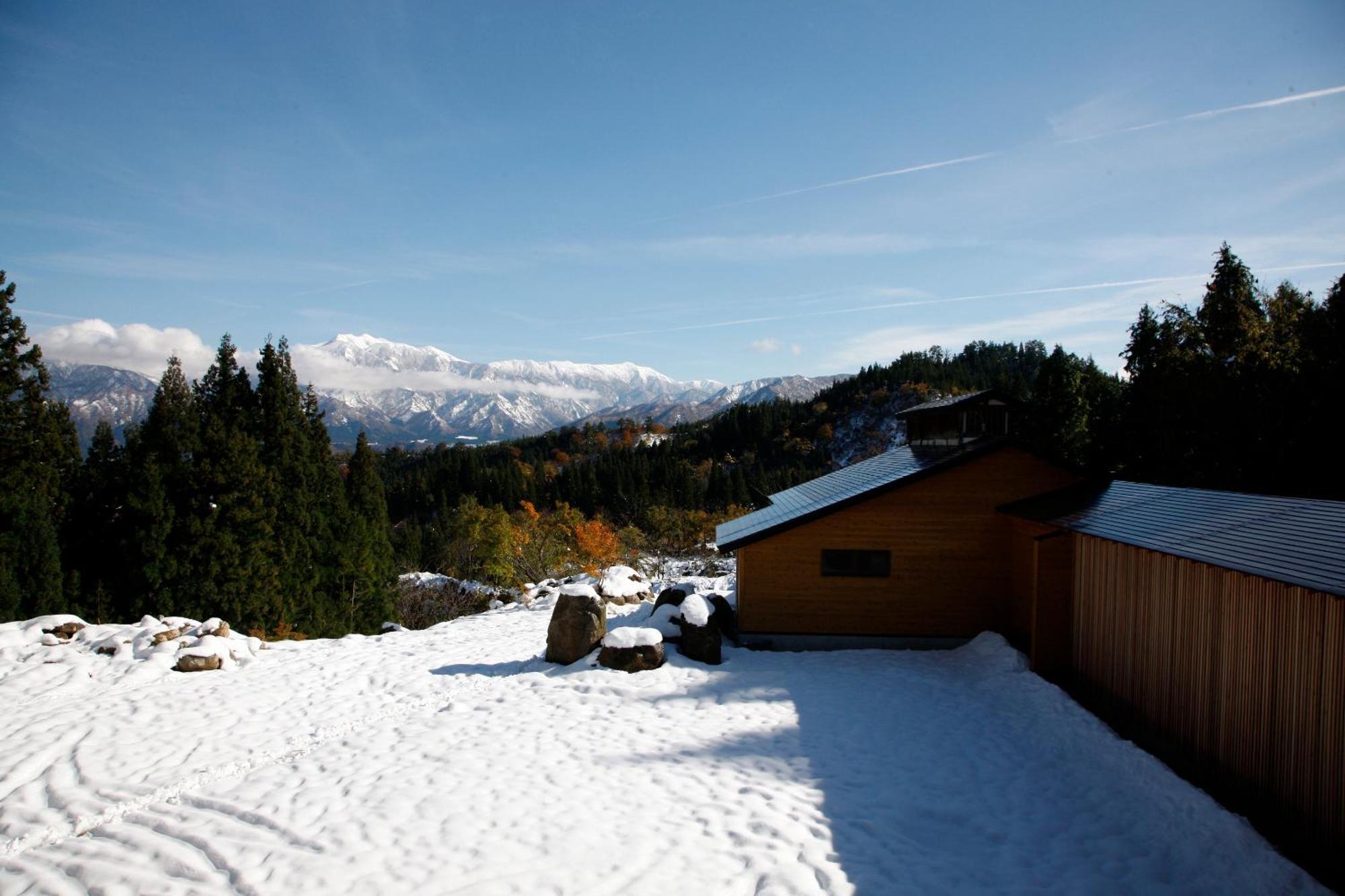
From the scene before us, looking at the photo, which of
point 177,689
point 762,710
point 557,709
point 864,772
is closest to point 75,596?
point 177,689

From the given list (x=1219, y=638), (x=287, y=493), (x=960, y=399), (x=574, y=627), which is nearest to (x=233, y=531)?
(x=287, y=493)

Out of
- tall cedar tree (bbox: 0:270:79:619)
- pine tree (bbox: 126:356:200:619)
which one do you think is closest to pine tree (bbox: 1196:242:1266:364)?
pine tree (bbox: 126:356:200:619)

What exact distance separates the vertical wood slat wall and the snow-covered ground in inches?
18.2

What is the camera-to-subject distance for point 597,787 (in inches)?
294

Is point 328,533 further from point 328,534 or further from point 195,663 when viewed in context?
point 195,663

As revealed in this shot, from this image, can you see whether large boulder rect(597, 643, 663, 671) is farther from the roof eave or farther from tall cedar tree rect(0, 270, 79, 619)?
tall cedar tree rect(0, 270, 79, 619)

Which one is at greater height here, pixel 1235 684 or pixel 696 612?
pixel 1235 684

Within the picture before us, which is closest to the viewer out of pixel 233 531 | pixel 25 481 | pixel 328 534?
pixel 25 481

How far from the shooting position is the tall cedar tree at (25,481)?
18.7 m

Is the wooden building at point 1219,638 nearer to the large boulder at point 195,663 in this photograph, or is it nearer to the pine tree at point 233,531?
the large boulder at point 195,663

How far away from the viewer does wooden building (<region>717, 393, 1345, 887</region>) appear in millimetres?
6113

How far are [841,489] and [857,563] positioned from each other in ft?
6.78

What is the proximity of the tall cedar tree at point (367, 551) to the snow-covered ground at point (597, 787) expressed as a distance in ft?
47.5

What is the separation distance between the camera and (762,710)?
33.0 feet
